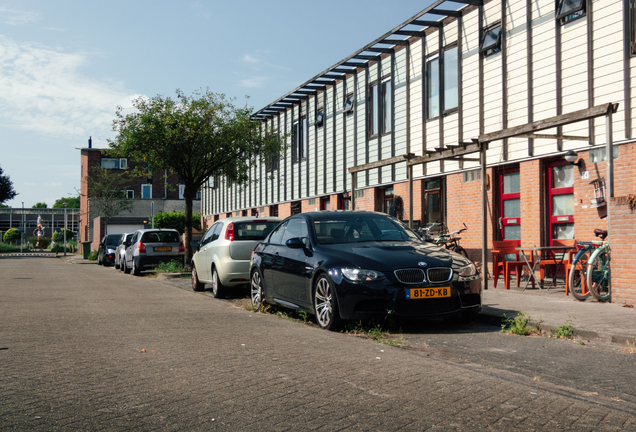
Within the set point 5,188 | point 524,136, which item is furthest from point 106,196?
point 524,136

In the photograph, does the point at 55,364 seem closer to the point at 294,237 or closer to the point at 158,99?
the point at 294,237

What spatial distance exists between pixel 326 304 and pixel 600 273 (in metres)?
4.65

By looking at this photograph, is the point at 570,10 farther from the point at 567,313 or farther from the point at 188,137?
the point at 188,137

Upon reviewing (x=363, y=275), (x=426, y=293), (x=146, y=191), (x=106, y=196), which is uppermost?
(x=146, y=191)

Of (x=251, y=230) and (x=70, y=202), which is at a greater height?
(x=70, y=202)

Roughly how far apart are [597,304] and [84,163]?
64.1 meters

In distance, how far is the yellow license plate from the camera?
7.37 m

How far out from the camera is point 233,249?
39.4 ft

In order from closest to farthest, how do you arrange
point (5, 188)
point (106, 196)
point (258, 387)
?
point (258, 387) < point (106, 196) < point (5, 188)

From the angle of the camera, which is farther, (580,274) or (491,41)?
(491,41)

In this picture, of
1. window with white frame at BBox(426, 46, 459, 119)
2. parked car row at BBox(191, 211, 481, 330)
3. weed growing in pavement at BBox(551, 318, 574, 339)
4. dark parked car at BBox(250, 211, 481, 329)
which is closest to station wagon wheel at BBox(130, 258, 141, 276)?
window with white frame at BBox(426, 46, 459, 119)

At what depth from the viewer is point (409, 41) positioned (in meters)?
18.7

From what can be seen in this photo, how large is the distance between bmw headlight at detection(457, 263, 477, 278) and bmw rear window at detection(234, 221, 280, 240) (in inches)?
208

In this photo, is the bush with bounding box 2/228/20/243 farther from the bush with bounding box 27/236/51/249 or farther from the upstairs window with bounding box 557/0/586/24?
the upstairs window with bounding box 557/0/586/24
